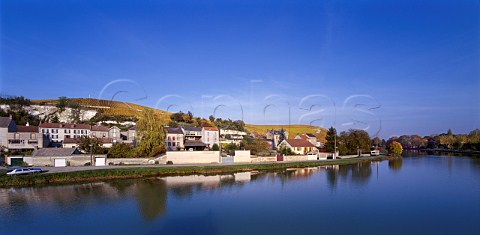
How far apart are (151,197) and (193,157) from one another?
756 inches

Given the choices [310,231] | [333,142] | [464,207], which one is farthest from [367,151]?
[310,231]

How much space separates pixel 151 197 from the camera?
22.4 meters

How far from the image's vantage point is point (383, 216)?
17.9m

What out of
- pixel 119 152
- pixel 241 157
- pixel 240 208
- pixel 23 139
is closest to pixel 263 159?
pixel 241 157

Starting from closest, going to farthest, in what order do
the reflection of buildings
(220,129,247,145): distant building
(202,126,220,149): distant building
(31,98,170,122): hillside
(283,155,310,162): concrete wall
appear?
1. the reflection of buildings
2. (283,155,310,162): concrete wall
3. (202,126,220,149): distant building
4. (220,129,247,145): distant building
5. (31,98,170,122): hillside

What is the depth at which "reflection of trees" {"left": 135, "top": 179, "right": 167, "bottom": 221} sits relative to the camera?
18.3 metres

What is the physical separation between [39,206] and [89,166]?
1704 cm

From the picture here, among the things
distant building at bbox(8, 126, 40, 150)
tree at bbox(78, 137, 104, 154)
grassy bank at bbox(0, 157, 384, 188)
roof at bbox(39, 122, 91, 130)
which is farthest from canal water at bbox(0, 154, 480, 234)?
roof at bbox(39, 122, 91, 130)

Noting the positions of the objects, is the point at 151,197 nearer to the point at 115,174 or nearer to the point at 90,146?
the point at 115,174

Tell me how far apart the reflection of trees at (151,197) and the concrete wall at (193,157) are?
33.5 feet

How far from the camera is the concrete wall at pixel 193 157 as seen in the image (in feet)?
133

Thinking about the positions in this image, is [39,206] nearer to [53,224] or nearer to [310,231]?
[53,224]

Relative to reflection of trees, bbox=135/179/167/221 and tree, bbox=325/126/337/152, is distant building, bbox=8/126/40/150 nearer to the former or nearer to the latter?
reflection of trees, bbox=135/179/167/221

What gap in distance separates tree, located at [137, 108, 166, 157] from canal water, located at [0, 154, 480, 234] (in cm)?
1043
